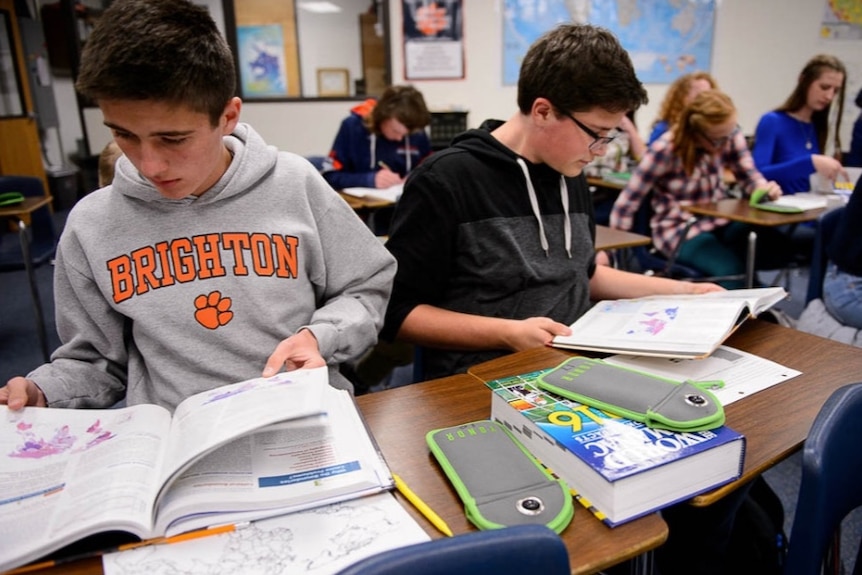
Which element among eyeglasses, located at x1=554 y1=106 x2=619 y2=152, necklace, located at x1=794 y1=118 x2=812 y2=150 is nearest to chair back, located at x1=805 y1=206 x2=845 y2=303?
eyeglasses, located at x1=554 y1=106 x2=619 y2=152

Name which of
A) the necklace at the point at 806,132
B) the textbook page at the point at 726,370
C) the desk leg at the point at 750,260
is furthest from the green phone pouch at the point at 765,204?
the textbook page at the point at 726,370

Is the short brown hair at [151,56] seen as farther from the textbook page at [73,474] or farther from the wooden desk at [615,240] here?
the wooden desk at [615,240]

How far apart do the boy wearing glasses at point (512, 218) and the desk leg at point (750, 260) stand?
5.36 ft

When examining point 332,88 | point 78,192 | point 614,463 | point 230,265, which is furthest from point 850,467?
point 78,192

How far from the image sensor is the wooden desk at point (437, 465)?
66 cm

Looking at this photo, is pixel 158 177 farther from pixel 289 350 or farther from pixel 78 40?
pixel 78 40

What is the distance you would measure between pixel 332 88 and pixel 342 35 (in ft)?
1.45

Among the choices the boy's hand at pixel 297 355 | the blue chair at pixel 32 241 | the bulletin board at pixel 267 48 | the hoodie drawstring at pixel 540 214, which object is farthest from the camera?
the bulletin board at pixel 267 48

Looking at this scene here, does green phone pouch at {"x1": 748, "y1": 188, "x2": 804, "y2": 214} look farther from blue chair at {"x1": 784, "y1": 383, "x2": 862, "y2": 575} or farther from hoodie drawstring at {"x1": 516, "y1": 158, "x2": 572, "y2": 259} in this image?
blue chair at {"x1": 784, "y1": 383, "x2": 862, "y2": 575}

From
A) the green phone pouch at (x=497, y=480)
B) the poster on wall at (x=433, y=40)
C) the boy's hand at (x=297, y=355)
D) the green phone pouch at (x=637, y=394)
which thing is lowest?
the green phone pouch at (x=497, y=480)

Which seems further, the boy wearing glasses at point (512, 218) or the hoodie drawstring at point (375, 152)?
the hoodie drawstring at point (375, 152)

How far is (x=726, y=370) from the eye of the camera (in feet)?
3.59

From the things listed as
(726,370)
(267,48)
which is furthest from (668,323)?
(267,48)

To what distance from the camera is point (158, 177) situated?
0.95 metres
